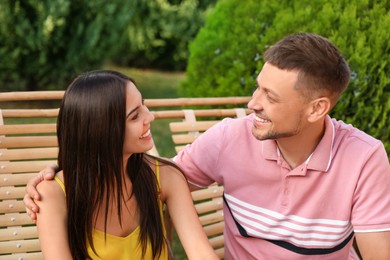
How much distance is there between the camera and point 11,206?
2.95 meters

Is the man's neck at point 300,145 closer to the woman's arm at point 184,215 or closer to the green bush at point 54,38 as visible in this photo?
the woman's arm at point 184,215

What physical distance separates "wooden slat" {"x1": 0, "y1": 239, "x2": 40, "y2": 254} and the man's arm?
4.57 feet

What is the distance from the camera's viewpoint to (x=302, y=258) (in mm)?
2701

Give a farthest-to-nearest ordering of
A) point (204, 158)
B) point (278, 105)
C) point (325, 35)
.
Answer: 1. point (325, 35)
2. point (204, 158)
3. point (278, 105)

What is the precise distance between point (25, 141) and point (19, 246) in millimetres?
472

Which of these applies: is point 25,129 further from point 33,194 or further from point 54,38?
point 54,38

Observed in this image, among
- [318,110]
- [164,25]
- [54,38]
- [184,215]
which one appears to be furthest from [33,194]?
[164,25]

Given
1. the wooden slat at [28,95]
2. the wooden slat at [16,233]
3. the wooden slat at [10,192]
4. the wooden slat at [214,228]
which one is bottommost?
the wooden slat at [214,228]

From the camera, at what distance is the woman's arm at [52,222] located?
2309 mm

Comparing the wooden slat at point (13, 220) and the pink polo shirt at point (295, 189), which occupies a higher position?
the pink polo shirt at point (295, 189)

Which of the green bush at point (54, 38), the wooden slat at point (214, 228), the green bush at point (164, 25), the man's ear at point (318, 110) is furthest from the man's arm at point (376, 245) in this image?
the green bush at point (164, 25)

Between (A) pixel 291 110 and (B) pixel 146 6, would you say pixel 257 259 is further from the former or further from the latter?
(B) pixel 146 6

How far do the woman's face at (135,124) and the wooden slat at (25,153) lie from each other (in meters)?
0.80

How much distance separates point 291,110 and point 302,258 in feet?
1.97
